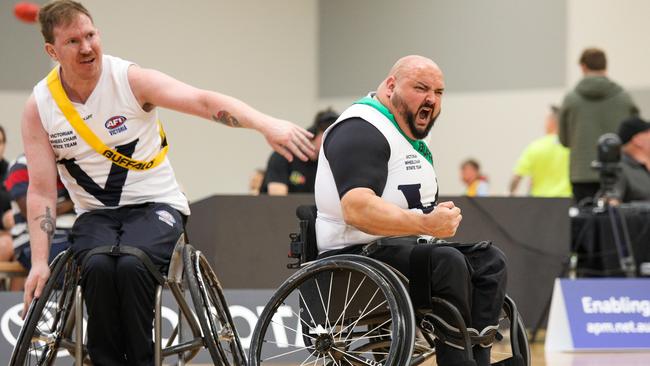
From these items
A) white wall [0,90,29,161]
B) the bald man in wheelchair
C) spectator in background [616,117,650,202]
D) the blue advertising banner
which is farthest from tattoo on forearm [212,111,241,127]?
white wall [0,90,29,161]

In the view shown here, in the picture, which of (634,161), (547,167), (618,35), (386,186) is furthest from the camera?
(618,35)

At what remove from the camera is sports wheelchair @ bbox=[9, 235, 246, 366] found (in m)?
3.24

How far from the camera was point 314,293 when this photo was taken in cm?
338

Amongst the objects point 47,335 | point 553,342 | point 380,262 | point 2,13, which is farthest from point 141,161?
point 2,13

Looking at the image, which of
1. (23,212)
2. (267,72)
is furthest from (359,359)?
(267,72)

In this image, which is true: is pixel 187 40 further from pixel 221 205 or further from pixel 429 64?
pixel 429 64

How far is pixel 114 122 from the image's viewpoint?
3.54 meters

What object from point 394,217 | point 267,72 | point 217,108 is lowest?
point 394,217

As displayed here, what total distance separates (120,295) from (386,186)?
898mm

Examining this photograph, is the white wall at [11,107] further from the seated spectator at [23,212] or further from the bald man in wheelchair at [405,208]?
the bald man in wheelchair at [405,208]

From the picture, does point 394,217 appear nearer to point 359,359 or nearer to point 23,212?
point 359,359

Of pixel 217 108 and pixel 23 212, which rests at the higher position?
pixel 217 108

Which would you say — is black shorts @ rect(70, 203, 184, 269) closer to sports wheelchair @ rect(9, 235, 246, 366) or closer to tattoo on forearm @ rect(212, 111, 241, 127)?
sports wheelchair @ rect(9, 235, 246, 366)

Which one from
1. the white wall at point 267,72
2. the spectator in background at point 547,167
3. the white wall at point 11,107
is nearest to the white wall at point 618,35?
the white wall at point 267,72
